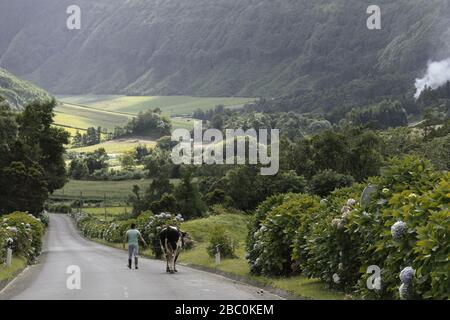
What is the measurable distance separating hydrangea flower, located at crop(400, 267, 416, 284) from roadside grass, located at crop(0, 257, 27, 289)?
15557 mm

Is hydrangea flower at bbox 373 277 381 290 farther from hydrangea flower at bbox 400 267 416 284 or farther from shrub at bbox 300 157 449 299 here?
hydrangea flower at bbox 400 267 416 284

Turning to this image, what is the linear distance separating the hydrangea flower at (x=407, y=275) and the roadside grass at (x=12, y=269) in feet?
51.0

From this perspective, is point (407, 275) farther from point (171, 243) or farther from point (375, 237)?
point (171, 243)

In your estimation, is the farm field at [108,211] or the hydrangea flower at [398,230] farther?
the farm field at [108,211]

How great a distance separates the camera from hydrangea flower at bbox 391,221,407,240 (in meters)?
14.3

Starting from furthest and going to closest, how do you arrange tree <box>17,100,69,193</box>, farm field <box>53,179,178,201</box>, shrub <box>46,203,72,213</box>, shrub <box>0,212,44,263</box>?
farm field <box>53,179,178,201</box> → shrub <box>46,203,72,213</box> → tree <box>17,100,69,193</box> → shrub <box>0,212,44,263</box>

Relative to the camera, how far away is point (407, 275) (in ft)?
43.9

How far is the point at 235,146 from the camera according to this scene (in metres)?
169

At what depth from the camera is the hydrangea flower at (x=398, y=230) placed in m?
14.3

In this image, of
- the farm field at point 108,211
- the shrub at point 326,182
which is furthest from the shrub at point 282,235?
the farm field at point 108,211

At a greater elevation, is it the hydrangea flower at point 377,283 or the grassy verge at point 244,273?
the hydrangea flower at point 377,283

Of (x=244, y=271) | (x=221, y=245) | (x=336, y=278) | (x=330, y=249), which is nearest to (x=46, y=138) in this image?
(x=221, y=245)

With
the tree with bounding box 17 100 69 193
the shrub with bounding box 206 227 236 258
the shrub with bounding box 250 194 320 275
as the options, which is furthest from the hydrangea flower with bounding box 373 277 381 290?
the tree with bounding box 17 100 69 193

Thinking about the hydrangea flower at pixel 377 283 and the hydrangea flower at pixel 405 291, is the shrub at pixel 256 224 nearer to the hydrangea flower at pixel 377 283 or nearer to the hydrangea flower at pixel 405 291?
the hydrangea flower at pixel 377 283
